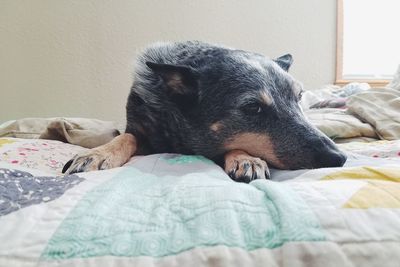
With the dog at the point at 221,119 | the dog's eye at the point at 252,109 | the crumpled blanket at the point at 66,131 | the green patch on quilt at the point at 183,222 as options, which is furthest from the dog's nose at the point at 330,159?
the crumpled blanket at the point at 66,131

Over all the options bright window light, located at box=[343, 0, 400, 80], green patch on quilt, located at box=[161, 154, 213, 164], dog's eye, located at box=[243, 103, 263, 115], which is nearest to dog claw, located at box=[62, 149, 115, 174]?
green patch on quilt, located at box=[161, 154, 213, 164]

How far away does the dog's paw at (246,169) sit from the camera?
0.77 meters

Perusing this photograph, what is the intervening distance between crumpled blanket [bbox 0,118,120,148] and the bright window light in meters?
2.40

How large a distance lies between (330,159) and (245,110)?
0.30 metres

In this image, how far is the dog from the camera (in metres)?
0.88

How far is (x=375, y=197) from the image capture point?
44cm

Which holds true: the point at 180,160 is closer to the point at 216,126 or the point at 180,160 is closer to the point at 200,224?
the point at 216,126

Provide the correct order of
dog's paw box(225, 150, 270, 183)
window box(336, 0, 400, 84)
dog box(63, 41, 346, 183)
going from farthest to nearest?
1. window box(336, 0, 400, 84)
2. dog box(63, 41, 346, 183)
3. dog's paw box(225, 150, 270, 183)

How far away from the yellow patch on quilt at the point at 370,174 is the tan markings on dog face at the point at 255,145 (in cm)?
25

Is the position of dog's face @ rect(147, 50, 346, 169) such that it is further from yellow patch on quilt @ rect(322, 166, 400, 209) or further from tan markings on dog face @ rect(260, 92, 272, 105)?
yellow patch on quilt @ rect(322, 166, 400, 209)

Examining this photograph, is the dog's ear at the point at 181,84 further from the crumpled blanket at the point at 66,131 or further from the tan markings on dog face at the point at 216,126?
the crumpled blanket at the point at 66,131

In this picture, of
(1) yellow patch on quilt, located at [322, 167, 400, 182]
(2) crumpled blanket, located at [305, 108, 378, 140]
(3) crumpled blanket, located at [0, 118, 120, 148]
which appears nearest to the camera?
(1) yellow patch on quilt, located at [322, 167, 400, 182]

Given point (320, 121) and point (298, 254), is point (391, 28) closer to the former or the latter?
point (320, 121)

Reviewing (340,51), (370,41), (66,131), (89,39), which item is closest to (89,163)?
(66,131)
